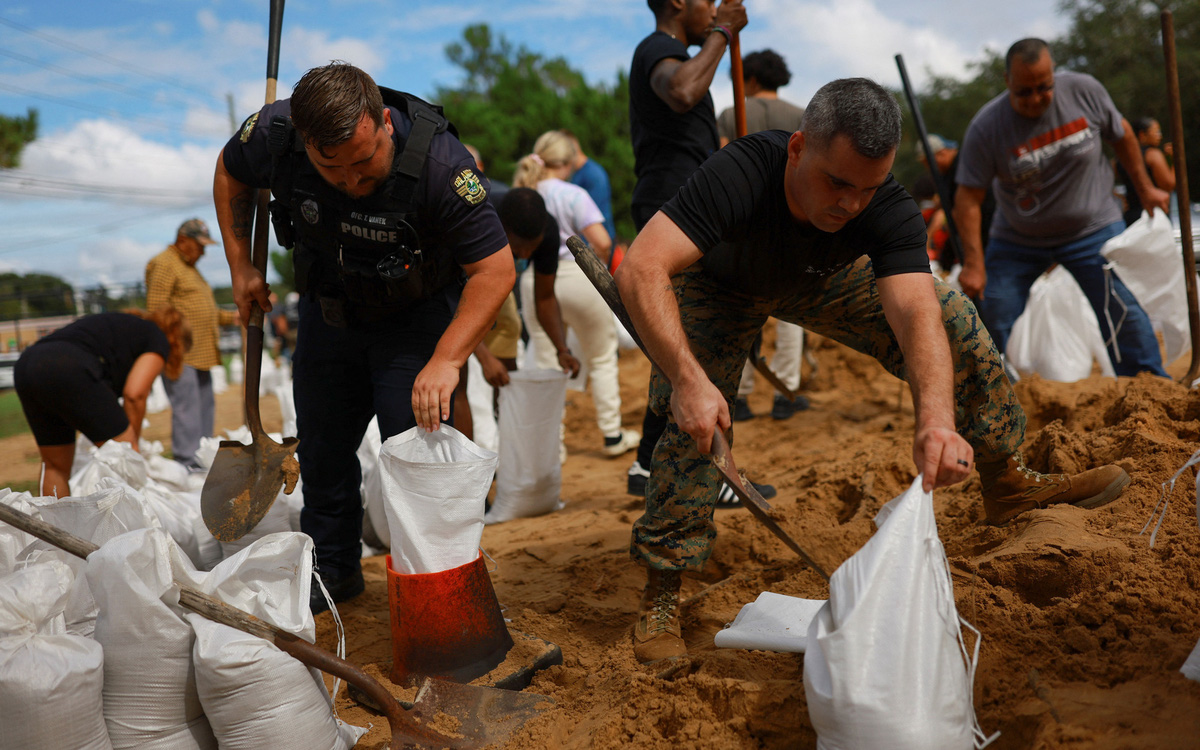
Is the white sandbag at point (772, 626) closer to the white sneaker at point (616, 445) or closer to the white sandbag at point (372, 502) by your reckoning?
the white sandbag at point (372, 502)

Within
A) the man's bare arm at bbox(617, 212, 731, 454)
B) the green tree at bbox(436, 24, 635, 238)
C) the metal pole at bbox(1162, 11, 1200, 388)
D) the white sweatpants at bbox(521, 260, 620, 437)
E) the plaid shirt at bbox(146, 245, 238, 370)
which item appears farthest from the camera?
the green tree at bbox(436, 24, 635, 238)

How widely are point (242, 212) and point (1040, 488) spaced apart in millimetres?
2842

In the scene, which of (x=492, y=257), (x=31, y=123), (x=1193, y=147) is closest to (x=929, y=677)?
(x=492, y=257)

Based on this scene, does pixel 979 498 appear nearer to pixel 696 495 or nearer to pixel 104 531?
pixel 696 495

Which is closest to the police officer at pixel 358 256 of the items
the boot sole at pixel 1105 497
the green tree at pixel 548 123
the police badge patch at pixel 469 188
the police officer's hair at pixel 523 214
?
the police badge patch at pixel 469 188

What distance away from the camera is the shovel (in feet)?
6.50

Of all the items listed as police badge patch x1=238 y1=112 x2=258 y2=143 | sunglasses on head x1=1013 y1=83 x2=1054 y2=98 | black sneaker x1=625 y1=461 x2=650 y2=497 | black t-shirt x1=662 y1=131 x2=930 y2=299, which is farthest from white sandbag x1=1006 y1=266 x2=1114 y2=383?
police badge patch x1=238 y1=112 x2=258 y2=143

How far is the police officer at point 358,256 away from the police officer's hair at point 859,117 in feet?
3.42

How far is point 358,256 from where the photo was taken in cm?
263

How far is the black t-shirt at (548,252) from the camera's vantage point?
431 centimetres

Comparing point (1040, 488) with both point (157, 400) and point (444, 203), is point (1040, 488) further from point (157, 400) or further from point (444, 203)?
point (157, 400)

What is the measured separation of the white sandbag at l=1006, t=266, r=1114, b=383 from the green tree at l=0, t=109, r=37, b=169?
2529 centimetres

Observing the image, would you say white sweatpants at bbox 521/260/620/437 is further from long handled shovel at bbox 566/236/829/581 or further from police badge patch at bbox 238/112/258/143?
long handled shovel at bbox 566/236/829/581

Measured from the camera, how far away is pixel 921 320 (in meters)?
2.09
